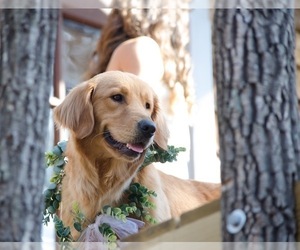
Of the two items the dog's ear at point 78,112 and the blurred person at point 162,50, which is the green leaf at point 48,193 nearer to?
the dog's ear at point 78,112

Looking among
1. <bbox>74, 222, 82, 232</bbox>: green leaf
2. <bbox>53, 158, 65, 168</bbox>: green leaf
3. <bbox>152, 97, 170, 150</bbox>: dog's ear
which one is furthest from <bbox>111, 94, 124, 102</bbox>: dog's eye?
<bbox>74, 222, 82, 232</bbox>: green leaf

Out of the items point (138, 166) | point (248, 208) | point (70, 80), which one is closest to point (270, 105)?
point (248, 208)

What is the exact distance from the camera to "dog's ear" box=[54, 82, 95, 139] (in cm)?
455

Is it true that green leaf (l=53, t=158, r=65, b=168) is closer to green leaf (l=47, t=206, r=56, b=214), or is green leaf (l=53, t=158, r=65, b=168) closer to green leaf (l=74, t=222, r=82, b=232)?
green leaf (l=47, t=206, r=56, b=214)

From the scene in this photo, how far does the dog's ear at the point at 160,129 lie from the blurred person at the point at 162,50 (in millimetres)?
670

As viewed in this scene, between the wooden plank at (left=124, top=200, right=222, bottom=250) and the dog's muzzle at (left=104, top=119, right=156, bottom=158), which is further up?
the dog's muzzle at (left=104, top=119, right=156, bottom=158)

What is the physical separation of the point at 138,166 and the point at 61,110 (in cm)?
51

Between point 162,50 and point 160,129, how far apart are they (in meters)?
1.36

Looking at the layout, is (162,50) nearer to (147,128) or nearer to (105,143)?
(105,143)

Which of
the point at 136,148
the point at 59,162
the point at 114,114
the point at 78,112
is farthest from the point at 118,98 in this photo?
the point at 59,162

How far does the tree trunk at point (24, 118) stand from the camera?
98.1 inches

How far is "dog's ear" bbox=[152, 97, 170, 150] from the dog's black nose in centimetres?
21

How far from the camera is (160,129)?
466 cm

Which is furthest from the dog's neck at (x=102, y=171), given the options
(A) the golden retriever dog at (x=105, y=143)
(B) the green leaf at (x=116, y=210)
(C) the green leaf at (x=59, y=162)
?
(B) the green leaf at (x=116, y=210)
